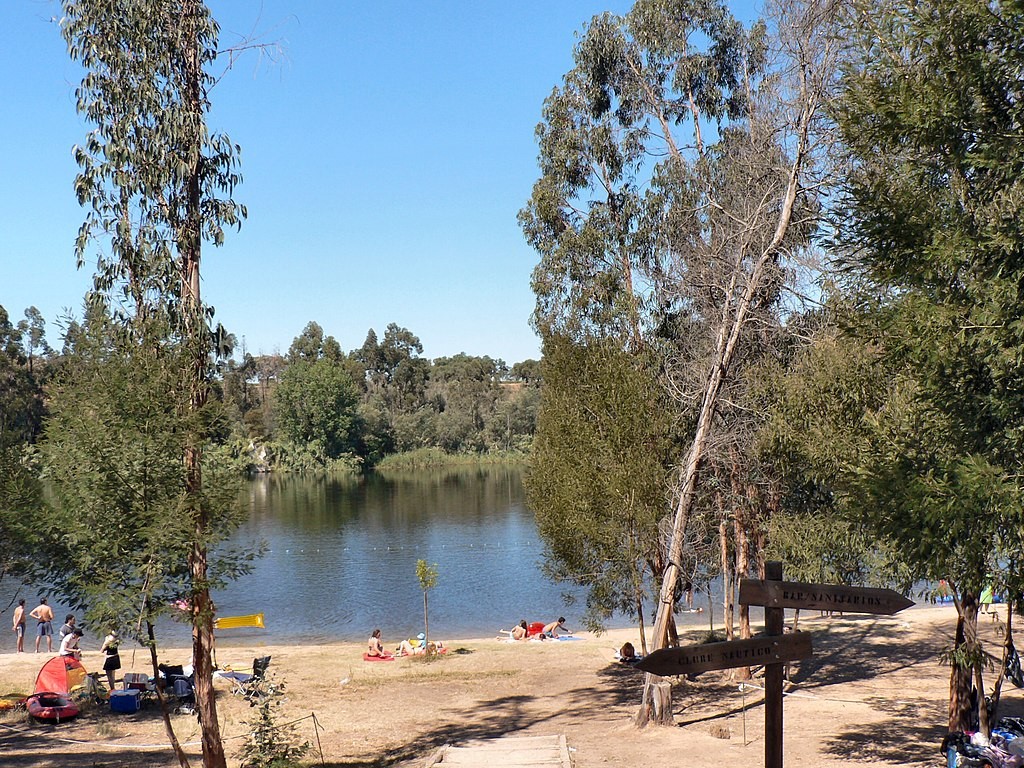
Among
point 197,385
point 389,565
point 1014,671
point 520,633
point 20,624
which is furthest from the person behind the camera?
point 389,565

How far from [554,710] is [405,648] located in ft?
24.4

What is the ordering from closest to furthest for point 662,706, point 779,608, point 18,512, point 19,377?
point 779,608 < point 18,512 < point 662,706 < point 19,377

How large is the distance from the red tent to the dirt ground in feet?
3.47

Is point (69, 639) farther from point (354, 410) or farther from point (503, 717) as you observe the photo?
point (354, 410)

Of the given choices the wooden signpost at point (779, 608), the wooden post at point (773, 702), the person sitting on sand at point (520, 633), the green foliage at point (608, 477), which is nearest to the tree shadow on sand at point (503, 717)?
the green foliage at point (608, 477)

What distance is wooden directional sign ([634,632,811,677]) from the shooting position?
6.03 metres

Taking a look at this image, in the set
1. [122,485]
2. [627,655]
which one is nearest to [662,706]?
[627,655]

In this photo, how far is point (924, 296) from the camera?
8328 mm

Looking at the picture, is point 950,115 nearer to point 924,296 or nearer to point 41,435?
point 924,296

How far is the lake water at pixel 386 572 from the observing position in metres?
29.9

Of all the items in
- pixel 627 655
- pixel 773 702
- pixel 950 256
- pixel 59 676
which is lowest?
pixel 627 655

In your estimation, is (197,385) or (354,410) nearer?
(197,385)

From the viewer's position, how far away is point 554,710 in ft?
56.4

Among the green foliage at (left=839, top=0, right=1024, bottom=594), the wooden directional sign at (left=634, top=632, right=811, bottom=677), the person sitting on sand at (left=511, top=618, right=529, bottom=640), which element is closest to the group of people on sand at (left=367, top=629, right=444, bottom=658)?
the person sitting on sand at (left=511, top=618, right=529, bottom=640)
